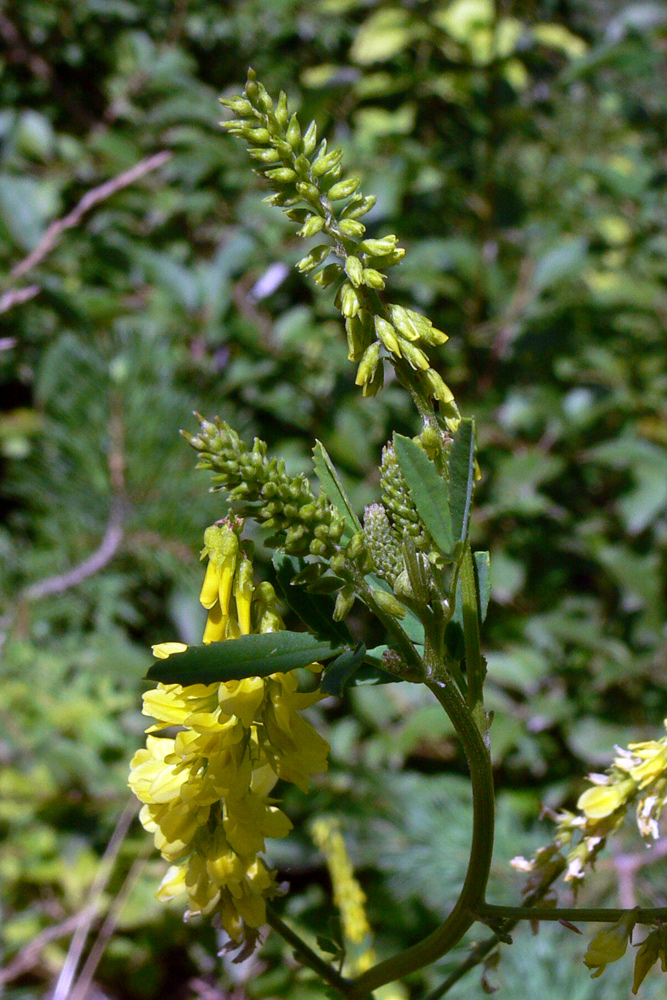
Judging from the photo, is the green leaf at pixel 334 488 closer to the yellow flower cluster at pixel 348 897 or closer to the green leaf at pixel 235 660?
the green leaf at pixel 235 660

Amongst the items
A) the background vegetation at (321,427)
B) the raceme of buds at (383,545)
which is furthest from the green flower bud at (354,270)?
the background vegetation at (321,427)

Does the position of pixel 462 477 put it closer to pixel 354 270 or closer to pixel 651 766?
pixel 354 270

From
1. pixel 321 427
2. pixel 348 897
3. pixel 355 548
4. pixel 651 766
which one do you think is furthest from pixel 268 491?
pixel 321 427

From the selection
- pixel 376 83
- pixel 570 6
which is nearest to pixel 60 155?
pixel 376 83

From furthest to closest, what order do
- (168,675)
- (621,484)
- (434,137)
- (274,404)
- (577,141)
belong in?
(577,141)
(434,137)
(621,484)
(274,404)
(168,675)

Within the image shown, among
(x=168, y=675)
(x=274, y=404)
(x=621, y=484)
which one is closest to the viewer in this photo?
(x=168, y=675)

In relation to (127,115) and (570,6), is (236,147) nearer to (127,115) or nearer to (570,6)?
(127,115)

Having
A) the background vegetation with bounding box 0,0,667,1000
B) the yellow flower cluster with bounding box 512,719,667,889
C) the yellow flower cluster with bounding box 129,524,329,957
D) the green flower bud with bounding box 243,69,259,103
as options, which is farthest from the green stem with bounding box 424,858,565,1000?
the background vegetation with bounding box 0,0,667,1000
